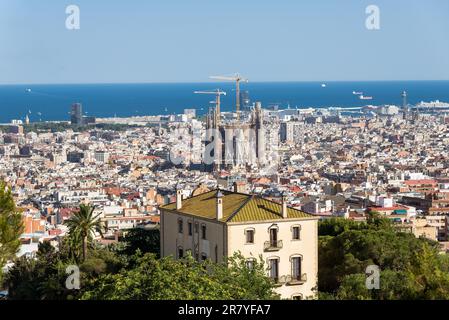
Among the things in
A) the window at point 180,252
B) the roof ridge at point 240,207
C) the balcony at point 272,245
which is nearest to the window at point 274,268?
the balcony at point 272,245

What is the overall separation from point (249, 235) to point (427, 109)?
130 metres

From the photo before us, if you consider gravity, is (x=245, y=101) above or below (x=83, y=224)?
above

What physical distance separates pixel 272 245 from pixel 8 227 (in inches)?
132

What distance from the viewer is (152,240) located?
1836 cm

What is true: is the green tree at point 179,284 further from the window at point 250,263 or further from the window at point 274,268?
the window at point 274,268

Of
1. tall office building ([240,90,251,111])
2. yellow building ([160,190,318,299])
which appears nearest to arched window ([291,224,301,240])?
yellow building ([160,190,318,299])

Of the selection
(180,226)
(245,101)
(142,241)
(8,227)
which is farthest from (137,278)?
(245,101)

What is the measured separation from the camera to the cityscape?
41.8 ft

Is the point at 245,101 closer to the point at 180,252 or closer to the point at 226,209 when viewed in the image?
the point at 180,252

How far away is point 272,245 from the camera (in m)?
14.4

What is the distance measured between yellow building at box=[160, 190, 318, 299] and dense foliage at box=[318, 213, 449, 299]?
45cm

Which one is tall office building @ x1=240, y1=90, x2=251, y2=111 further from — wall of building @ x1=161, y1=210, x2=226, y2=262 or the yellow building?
the yellow building

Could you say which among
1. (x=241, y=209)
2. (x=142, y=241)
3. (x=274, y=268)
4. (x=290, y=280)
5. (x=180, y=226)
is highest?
(x=241, y=209)
